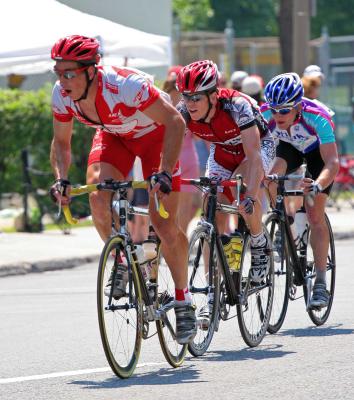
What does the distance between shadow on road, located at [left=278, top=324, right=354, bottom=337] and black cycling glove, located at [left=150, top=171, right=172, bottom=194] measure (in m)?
2.30

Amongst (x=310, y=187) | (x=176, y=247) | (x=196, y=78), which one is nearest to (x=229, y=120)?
(x=196, y=78)

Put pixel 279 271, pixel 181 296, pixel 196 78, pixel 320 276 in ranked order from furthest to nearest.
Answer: pixel 320 276 < pixel 279 271 < pixel 196 78 < pixel 181 296

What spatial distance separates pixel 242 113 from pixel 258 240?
0.91 metres

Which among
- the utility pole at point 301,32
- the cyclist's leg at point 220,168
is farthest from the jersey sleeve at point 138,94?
the utility pole at point 301,32

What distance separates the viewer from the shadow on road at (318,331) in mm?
9180

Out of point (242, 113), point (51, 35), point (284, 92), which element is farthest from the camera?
point (51, 35)

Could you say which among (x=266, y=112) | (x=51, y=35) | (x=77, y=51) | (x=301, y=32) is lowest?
(x=266, y=112)

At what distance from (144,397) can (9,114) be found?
38.7ft

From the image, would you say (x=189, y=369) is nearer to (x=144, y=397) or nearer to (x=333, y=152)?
(x=144, y=397)

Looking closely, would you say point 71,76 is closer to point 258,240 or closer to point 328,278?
point 258,240

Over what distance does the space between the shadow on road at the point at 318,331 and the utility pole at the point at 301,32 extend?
10408 mm

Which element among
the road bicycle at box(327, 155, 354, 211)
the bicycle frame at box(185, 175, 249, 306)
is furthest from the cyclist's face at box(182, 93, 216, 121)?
the road bicycle at box(327, 155, 354, 211)

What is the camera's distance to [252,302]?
8.98 meters

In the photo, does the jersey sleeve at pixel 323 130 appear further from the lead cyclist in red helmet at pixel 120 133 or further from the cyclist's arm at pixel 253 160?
the lead cyclist in red helmet at pixel 120 133
